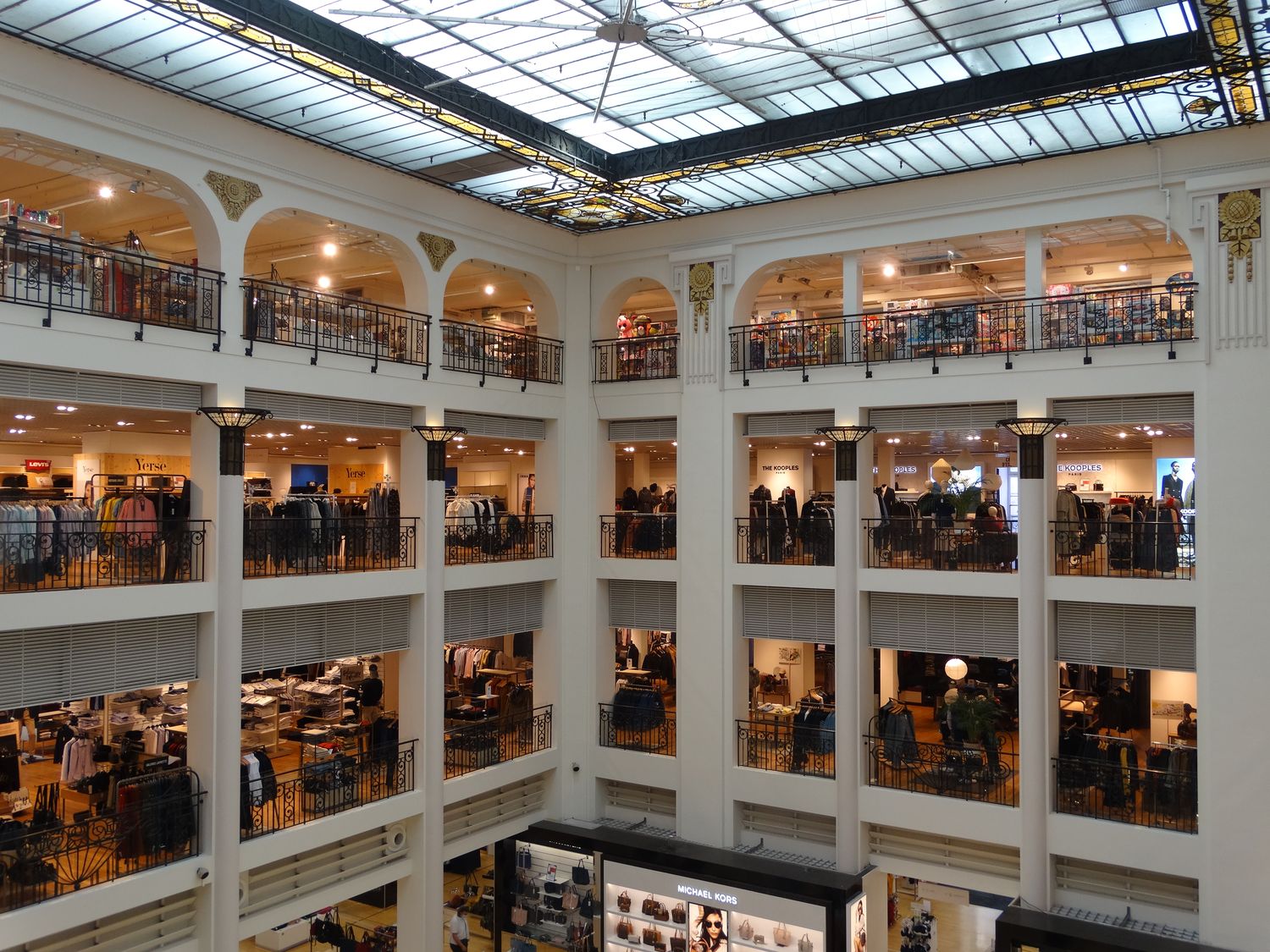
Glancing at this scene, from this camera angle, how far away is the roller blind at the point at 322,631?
13.0m

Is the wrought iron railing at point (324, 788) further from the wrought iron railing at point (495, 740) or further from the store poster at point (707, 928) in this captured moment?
the store poster at point (707, 928)

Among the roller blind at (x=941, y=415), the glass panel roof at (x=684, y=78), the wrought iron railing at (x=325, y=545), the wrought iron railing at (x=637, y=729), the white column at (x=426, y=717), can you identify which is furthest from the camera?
the wrought iron railing at (x=637, y=729)

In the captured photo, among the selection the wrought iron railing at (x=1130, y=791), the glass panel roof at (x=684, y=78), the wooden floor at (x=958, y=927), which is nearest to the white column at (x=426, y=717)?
the glass panel roof at (x=684, y=78)

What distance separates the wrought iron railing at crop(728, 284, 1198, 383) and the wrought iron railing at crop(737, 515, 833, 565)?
89.9 inches

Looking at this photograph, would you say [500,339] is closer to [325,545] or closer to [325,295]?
[325,295]

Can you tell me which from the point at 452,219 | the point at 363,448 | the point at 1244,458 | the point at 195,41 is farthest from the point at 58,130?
the point at 1244,458

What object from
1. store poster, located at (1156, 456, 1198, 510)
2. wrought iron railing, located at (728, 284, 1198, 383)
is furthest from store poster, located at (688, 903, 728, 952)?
store poster, located at (1156, 456, 1198, 510)

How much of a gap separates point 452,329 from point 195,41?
20.4ft

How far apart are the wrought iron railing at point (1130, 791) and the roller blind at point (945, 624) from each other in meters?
1.72

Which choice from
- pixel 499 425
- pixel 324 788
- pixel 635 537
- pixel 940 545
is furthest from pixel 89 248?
pixel 940 545

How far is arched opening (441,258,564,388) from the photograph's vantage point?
16109 mm

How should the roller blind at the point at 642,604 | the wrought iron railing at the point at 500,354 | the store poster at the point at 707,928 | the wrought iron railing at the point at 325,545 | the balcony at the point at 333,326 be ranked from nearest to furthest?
the balcony at the point at 333,326 < the wrought iron railing at the point at 325,545 < the store poster at the point at 707,928 < the wrought iron railing at the point at 500,354 < the roller blind at the point at 642,604

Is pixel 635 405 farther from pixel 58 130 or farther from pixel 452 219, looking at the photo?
pixel 58 130

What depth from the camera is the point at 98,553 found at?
11164 mm
